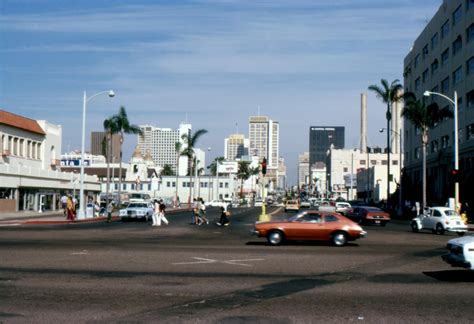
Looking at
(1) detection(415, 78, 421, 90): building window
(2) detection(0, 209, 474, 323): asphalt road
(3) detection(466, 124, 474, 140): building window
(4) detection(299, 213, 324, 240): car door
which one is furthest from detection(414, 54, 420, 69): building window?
(2) detection(0, 209, 474, 323): asphalt road

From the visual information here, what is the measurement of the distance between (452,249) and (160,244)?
41.7 feet

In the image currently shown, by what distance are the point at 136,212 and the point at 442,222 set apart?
22.8 metres

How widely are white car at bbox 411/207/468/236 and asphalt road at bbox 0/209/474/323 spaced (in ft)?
44.7

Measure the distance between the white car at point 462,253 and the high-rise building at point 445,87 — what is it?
4400cm

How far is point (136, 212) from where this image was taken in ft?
157

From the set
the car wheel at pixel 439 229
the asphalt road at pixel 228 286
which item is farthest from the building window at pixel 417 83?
the asphalt road at pixel 228 286

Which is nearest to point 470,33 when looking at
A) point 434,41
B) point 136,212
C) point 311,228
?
point 434,41

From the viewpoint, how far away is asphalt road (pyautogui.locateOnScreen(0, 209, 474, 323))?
10.2 meters

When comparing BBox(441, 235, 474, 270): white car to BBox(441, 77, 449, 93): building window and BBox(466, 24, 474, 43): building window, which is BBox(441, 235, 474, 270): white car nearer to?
BBox(466, 24, 474, 43): building window

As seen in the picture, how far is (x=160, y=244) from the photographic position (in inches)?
971

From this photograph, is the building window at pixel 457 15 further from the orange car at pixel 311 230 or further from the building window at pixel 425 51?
the orange car at pixel 311 230

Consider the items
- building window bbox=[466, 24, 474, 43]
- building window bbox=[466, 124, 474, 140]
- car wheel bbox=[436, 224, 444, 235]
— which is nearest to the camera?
car wheel bbox=[436, 224, 444, 235]

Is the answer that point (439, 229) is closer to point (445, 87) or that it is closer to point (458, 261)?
point (458, 261)

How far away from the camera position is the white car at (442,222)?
35062mm
